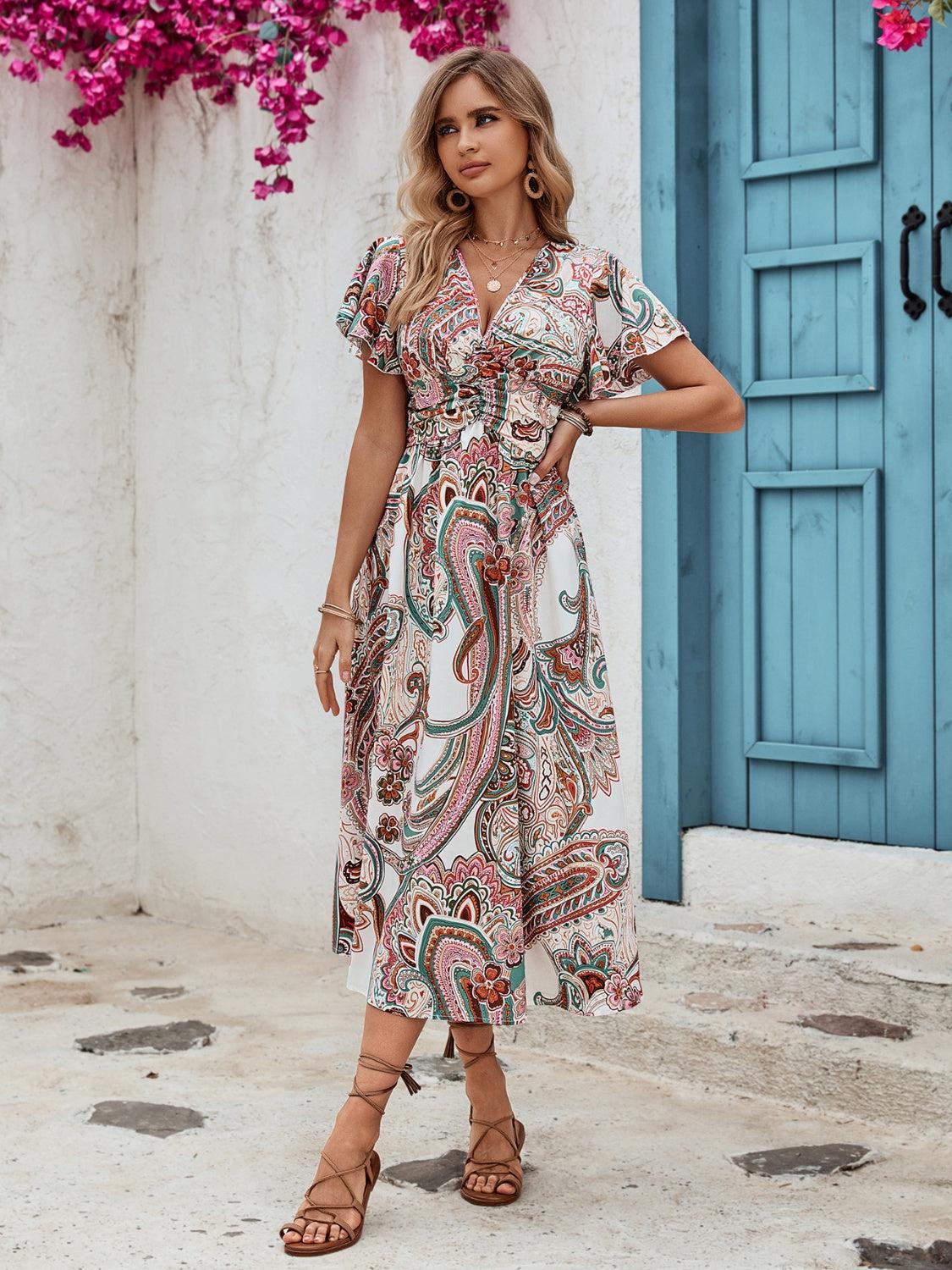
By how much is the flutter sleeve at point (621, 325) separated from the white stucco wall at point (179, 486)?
1916mm

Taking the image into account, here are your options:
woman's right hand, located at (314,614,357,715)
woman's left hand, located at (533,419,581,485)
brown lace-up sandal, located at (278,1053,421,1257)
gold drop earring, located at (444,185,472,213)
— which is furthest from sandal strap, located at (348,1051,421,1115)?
gold drop earring, located at (444,185,472,213)

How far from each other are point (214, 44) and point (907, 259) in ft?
6.89

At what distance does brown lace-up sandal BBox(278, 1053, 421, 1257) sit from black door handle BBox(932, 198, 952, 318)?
1998 millimetres

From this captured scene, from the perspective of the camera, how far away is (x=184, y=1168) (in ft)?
9.07

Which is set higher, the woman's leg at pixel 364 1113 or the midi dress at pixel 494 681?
the midi dress at pixel 494 681

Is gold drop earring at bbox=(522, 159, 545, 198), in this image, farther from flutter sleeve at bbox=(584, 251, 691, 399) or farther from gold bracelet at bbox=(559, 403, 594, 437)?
gold bracelet at bbox=(559, 403, 594, 437)

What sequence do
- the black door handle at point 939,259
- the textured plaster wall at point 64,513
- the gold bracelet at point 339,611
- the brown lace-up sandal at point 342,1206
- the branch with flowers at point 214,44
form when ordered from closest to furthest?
the brown lace-up sandal at point 342,1206, the gold bracelet at point 339,611, the black door handle at point 939,259, the branch with flowers at point 214,44, the textured plaster wall at point 64,513

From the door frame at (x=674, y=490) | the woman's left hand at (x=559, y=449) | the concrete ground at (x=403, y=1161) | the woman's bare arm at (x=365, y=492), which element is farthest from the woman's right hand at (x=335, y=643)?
the door frame at (x=674, y=490)

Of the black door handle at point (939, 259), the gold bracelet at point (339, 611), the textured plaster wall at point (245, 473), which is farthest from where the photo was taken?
the textured plaster wall at point (245, 473)

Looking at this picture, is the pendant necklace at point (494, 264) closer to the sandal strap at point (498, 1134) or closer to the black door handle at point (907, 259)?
the black door handle at point (907, 259)

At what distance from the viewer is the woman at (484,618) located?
244 centimetres

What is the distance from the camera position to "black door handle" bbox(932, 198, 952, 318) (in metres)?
3.41

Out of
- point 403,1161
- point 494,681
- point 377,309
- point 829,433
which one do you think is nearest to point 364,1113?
point 403,1161

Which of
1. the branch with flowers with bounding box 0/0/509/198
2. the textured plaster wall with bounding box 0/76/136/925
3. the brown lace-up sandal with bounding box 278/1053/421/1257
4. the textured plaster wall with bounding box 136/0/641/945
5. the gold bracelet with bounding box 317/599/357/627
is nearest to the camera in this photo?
the brown lace-up sandal with bounding box 278/1053/421/1257
